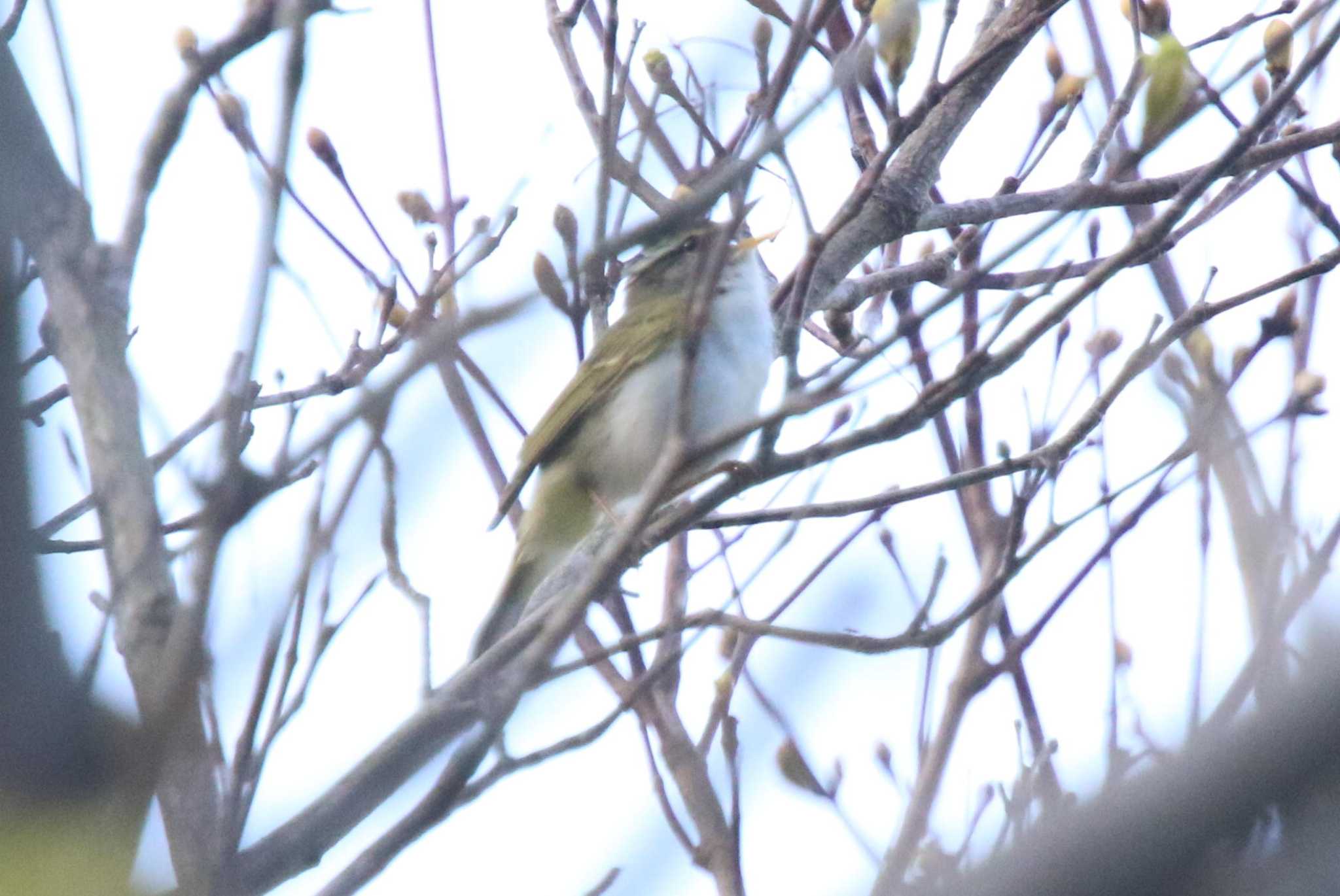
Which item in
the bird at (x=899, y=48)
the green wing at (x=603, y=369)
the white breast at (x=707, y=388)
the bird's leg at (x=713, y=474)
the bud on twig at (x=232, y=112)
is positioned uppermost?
the bud on twig at (x=232, y=112)

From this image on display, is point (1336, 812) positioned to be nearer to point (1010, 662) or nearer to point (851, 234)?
point (1010, 662)

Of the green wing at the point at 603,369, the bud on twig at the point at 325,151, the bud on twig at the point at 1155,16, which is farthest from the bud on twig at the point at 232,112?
the bud on twig at the point at 1155,16

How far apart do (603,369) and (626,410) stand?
0.19m

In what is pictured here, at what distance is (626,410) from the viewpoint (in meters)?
4.98

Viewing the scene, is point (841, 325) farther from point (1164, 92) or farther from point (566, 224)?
point (1164, 92)

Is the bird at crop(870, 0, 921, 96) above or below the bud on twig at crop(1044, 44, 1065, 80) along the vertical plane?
below

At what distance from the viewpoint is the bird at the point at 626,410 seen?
4.60 meters

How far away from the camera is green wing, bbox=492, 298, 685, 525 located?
4.93 meters

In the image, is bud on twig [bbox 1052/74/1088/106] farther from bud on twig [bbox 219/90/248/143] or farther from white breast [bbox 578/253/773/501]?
bud on twig [bbox 219/90/248/143]

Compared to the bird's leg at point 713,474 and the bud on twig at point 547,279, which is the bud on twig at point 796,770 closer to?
the bird's leg at point 713,474

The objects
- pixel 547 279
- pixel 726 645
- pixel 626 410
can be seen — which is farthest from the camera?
pixel 626 410

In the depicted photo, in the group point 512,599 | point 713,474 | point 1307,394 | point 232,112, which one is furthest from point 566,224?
point 1307,394

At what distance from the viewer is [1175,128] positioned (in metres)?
2.72

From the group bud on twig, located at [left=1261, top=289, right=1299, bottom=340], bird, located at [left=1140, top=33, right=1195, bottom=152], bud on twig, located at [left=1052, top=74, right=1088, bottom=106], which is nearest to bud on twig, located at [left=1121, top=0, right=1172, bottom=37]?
bud on twig, located at [left=1052, top=74, right=1088, bottom=106]
